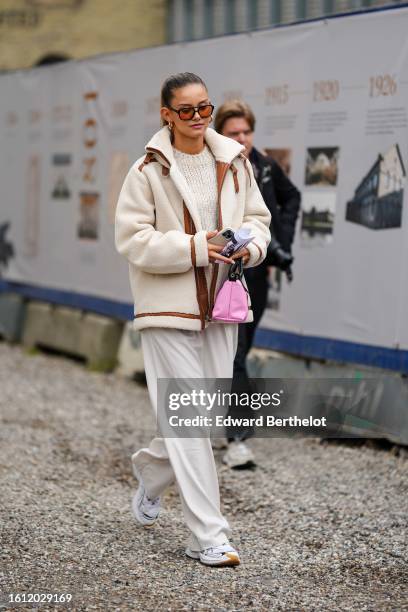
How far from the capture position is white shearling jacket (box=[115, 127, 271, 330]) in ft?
15.4

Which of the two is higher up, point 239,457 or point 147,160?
point 147,160

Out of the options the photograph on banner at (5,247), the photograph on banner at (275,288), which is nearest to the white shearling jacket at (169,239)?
the photograph on banner at (275,288)

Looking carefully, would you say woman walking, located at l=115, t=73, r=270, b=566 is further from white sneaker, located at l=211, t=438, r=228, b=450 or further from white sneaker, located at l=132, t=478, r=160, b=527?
white sneaker, located at l=211, t=438, r=228, b=450

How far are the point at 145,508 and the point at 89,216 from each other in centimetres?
548

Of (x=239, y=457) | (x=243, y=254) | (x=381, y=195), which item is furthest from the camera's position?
(x=381, y=195)

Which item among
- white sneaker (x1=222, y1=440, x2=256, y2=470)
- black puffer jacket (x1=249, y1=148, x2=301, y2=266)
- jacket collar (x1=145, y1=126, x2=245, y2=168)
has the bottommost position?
white sneaker (x1=222, y1=440, x2=256, y2=470)

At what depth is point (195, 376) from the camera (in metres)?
4.81

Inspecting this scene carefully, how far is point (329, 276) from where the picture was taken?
7.45 meters

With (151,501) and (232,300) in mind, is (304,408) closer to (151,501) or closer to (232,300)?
(151,501)

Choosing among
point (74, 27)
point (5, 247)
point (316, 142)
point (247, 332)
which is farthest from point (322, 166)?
point (74, 27)

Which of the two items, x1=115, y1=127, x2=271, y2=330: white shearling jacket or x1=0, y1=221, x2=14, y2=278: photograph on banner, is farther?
x1=0, y1=221, x2=14, y2=278: photograph on banner

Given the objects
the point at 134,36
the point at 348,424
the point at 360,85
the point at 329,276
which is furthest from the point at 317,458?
the point at 134,36

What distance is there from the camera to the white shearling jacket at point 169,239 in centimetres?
469

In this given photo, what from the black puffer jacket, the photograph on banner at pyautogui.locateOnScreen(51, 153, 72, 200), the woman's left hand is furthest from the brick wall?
the woman's left hand
